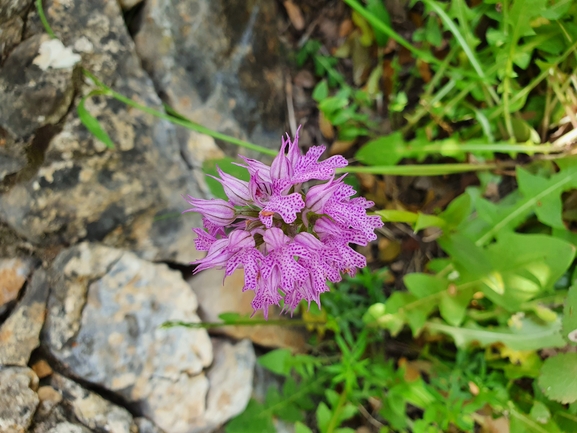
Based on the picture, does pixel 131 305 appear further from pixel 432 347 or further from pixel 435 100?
pixel 435 100

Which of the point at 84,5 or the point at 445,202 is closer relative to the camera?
the point at 84,5

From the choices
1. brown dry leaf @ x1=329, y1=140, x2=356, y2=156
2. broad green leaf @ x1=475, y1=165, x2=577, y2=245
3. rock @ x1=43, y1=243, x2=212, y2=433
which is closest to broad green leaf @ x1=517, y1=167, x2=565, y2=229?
broad green leaf @ x1=475, y1=165, x2=577, y2=245

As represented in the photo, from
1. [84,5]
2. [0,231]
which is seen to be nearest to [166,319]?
[0,231]

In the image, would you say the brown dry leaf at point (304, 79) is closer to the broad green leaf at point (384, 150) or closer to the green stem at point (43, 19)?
the broad green leaf at point (384, 150)

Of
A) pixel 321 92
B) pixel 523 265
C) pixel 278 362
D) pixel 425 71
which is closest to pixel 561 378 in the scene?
pixel 523 265

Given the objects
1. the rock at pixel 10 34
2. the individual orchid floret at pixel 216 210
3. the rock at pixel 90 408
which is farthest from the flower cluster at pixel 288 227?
the rock at pixel 10 34

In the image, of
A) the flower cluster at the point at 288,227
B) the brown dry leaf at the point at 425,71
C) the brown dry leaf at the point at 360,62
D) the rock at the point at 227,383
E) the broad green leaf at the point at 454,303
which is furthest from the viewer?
the brown dry leaf at the point at 360,62
